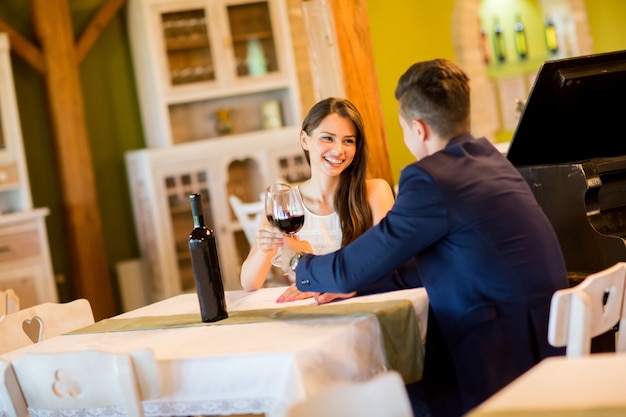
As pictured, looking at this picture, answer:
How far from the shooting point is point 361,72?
3.84 m

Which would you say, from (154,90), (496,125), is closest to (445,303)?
(154,90)

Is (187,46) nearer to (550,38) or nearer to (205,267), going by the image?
(550,38)

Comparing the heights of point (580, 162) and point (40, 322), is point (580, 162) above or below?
above

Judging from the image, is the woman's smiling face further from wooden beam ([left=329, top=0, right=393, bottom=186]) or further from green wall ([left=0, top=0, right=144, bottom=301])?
green wall ([left=0, top=0, right=144, bottom=301])

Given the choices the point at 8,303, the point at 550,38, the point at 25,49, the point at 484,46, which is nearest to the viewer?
the point at 8,303

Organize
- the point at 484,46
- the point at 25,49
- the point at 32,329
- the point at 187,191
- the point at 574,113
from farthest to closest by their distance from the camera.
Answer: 1. the point at 484,46
2. the point at 187,191
3. the point at 25,49
4. the point at 574,113
5. the point at 32,329

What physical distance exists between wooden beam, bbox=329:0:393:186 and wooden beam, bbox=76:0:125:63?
2975 millimetres

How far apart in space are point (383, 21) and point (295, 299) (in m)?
5.26

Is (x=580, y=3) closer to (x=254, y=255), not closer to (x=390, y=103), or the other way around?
(x=390, y=103)

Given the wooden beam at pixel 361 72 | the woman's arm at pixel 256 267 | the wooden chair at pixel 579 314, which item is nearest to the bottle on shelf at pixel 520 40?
the wooden beam at pixel 361 72

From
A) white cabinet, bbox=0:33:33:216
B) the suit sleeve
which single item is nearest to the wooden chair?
the suit sleeve

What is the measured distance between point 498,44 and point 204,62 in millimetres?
2957

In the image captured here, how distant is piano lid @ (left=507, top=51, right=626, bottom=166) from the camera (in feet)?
10.4

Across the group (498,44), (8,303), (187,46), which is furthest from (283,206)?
(498,44)
